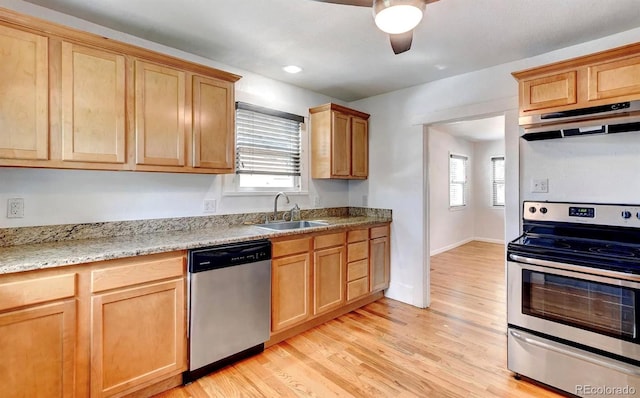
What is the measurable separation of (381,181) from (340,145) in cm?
68

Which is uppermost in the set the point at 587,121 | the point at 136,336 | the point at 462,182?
the point at 587,121

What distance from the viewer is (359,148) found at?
3.77 m

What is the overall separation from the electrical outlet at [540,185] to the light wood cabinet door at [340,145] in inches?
70.6

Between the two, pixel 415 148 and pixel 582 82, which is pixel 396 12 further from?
pixel 415 148

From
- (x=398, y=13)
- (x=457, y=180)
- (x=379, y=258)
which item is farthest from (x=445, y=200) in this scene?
(x=398, y=13)

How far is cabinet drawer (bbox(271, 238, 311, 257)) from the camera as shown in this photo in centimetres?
250

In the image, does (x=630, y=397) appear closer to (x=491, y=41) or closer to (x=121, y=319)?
(x=491, y=41)

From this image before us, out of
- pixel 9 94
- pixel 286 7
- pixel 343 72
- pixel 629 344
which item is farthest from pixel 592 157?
pixel 9 94

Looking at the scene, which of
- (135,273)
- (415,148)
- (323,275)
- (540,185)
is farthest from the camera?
(415,148)

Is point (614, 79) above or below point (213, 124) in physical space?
above

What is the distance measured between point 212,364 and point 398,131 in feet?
9.59

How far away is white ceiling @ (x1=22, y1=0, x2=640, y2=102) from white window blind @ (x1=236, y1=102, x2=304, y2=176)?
0.45 metres

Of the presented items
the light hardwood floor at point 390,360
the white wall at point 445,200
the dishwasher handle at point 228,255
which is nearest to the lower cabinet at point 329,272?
the light hardwood floor at point 390,360

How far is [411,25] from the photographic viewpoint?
1.44 metres
